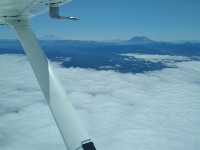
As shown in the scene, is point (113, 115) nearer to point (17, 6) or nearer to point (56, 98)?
point (56, 98)

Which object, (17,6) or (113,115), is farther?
(113,115)

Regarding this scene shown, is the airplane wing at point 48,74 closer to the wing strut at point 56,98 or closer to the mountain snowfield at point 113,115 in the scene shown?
the wing strut at point 56,98

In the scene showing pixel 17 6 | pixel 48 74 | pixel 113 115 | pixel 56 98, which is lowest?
pixel 113 115

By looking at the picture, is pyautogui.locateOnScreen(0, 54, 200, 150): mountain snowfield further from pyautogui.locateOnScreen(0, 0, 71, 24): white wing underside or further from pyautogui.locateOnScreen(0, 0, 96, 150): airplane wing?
pyautogui.locateOnScreen(0, 0, 71, 24): white wing underside

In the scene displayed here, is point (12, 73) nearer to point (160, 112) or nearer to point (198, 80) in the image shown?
point (160, 112)

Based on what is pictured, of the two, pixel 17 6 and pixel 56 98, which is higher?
pixel 17 6

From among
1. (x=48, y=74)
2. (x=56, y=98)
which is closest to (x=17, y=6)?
(x=48, y=74)

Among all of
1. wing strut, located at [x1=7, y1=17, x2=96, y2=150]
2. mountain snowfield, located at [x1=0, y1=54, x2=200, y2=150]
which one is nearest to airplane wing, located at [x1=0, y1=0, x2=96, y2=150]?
wing strut, located at [x1=7, y1=17, x2=96, y2=150]

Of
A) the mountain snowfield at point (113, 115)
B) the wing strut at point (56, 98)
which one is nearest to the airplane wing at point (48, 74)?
the wing strut at point (56, 98)
